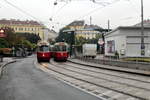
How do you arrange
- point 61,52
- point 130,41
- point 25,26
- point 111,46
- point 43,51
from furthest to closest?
1. point 25,26
2. point 111,46
3. point 130,41
4. point 61,52
5. point 43,51

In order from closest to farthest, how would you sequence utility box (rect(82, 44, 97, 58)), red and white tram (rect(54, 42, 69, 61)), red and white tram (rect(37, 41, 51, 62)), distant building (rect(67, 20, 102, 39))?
red and white tram (rect(37, 41, 51, 62)), red and white tram (rect(54, 42, 69, 61)), utility box (rect(82, 44, 97, 58)), distant building (rect(67, 20, 102, 39))

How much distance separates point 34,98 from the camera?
38.6 ft

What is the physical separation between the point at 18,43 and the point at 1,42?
60.2ft

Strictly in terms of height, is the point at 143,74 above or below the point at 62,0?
below

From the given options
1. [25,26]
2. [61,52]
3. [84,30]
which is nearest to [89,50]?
[61,52]

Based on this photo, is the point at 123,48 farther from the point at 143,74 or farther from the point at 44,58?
the point at 143,74

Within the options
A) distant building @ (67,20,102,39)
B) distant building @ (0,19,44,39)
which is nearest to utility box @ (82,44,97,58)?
distant building @ (67,20,102,39)

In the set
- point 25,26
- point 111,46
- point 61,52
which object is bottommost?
point 61,52

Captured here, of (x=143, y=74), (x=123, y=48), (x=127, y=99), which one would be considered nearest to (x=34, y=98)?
(x=127, y=99)

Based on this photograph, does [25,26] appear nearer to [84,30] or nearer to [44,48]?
[84,30]

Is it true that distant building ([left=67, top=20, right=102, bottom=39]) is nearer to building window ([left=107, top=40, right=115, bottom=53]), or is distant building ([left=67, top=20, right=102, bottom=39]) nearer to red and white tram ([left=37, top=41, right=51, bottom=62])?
building window ([left=107, top=40, right=115, bottom=53])

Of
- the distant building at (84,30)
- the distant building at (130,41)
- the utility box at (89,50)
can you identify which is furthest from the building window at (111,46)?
the distant building at (84,30)

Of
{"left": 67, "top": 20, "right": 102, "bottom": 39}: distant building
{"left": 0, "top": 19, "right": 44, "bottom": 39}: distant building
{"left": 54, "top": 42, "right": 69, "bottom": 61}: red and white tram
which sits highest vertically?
{"left": 0, "top": 19, "right": 44, "bottom": 39}: distant building

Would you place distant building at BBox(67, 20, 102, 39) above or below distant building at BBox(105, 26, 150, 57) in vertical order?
above
